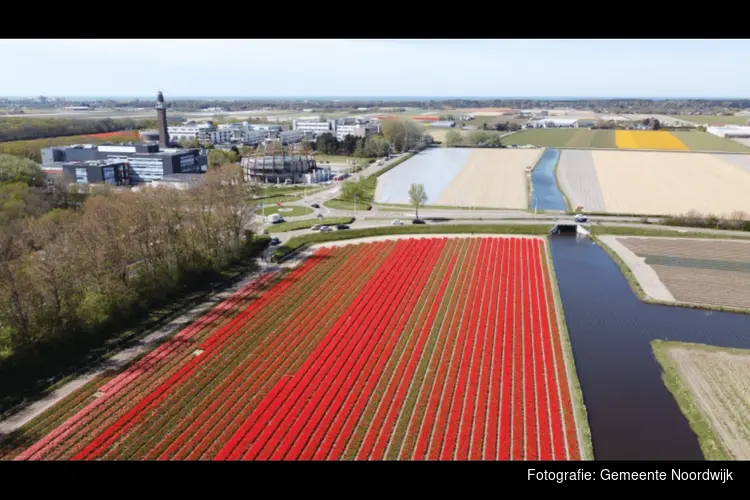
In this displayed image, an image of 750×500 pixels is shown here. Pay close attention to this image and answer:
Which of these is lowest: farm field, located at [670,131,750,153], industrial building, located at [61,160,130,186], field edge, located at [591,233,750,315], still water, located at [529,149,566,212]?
field edge, located at [591,233,750,315]

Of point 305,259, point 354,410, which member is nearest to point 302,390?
point 354,410

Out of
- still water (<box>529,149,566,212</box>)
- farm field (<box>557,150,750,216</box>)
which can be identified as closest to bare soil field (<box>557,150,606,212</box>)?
farm field (<box>557,150,750,216</box>)

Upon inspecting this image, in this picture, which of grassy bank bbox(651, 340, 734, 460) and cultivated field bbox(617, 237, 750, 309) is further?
cultivated field bbox(617, 237, 750, 309)

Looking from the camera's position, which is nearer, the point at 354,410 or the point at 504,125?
the point at 354,410

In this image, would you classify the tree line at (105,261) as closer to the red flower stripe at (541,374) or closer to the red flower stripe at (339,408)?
the red flower stripe at (339,408)

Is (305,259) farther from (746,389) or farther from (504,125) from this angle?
(504,125)

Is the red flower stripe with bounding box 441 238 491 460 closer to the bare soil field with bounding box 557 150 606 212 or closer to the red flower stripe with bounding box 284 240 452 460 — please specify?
the red flower stripe with bounding box 284 240 452 460

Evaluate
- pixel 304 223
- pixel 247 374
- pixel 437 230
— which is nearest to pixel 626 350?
pixel 247 374
